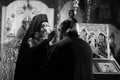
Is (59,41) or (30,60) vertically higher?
(59,41)

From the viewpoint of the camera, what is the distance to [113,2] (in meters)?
4.88

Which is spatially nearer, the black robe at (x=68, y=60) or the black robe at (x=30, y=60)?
the black robe at (x=68, y=60)

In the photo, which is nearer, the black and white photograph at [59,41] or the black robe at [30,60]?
the black and white photograph at [59,41]

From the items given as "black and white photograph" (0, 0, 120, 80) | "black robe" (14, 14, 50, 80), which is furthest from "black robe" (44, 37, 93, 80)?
"black robe" (14, 14, 50, 80)

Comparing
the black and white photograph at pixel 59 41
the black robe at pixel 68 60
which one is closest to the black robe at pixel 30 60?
the black and white photograph at pixel 59 41

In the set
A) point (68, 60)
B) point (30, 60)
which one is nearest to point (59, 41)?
point (68, 60)

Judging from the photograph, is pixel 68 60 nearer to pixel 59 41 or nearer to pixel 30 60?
pixel 59 41

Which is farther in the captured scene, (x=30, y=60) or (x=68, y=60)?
(x=30, y=60)

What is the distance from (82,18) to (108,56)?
1.14 meters

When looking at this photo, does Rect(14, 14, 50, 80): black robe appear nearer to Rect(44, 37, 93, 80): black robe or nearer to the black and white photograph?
the black and white photograph

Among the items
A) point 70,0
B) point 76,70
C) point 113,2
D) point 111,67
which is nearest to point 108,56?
point 111,67

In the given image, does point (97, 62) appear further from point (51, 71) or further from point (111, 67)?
point (51, 71)

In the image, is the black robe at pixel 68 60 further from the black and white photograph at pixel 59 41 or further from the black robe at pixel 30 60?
the black robe at pixel 30 60

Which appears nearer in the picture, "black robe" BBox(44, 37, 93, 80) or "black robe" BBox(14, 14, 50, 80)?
"black robe" BBox(44, 37, 93, 80)
